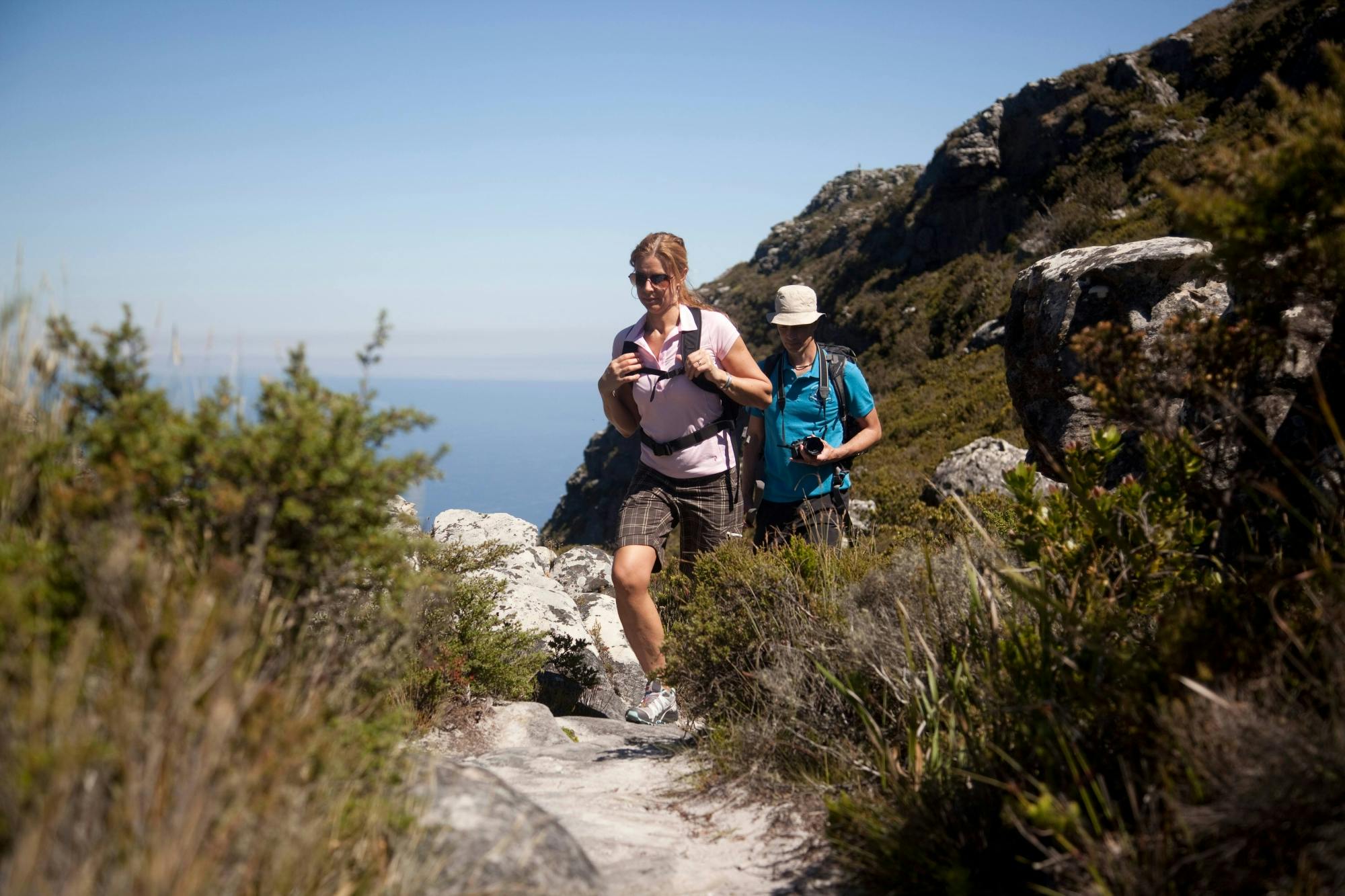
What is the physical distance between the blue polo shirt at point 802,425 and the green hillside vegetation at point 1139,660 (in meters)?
1.28

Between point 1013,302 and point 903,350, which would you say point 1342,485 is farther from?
point 903,350

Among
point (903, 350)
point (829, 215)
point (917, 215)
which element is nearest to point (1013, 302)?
point (903, 350)

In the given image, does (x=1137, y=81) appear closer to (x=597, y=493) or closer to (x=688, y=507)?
(x=597, y=493)

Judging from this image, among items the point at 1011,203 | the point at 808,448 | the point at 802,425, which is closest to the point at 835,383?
the point at 802,425

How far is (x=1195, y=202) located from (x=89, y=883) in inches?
106

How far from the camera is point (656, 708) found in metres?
4.91

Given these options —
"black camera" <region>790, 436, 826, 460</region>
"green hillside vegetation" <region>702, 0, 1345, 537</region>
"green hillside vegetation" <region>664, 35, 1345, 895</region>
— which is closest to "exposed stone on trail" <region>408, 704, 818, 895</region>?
"green hillside vegetation" <region>664, 35, 1345, 895</region>

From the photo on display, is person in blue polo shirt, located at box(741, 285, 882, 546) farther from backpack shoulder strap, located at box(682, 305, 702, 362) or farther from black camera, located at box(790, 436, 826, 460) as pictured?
backpack shoulder strap, located at box(682, 305, 702, 362)

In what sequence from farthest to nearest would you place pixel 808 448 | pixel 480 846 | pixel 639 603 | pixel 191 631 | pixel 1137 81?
1. pixel 1137 81
2. pixel 808 448
3. pixel 639 603
4. pixel 480 846
5. pixel 191 631

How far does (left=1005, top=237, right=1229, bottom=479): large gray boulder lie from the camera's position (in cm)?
487

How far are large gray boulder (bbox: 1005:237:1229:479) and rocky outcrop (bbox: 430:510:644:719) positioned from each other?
362 cm

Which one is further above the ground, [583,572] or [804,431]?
[804,431]

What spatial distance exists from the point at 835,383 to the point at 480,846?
3.65 m

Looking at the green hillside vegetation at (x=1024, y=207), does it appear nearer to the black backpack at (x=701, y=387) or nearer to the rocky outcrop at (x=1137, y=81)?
the rocky outcrop at (x=1137, y=81)
